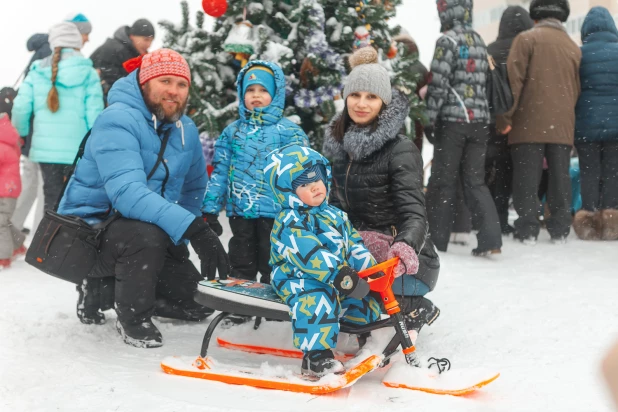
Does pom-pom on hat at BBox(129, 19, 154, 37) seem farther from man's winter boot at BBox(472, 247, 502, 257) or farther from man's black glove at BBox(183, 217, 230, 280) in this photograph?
man's black glove at BBox(183, 217, 230, 280)

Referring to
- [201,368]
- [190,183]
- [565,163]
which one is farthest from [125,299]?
[565,163]

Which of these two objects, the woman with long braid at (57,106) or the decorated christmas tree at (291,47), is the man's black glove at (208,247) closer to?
the decorated christmas tree at (291,47)

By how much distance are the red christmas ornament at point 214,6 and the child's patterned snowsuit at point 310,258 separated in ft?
7.82

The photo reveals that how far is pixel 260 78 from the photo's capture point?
13.9ft

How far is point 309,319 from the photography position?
9.73ft

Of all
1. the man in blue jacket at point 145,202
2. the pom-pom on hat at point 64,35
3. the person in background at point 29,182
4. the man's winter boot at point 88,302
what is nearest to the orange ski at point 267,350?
the man in blue jacket at point 145,202

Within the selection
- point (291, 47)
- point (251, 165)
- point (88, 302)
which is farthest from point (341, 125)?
point (291, 47)

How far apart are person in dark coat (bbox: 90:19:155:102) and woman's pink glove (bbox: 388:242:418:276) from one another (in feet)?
16.2

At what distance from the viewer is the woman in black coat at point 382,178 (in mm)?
3482

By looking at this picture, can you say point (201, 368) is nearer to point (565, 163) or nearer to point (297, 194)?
point (297, 194)

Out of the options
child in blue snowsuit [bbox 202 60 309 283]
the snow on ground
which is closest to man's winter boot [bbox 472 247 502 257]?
the snow on ground

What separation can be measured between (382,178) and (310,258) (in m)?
0.86

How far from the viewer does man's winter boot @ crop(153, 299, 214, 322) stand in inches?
162

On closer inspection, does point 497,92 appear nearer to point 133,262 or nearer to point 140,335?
point 133,262
